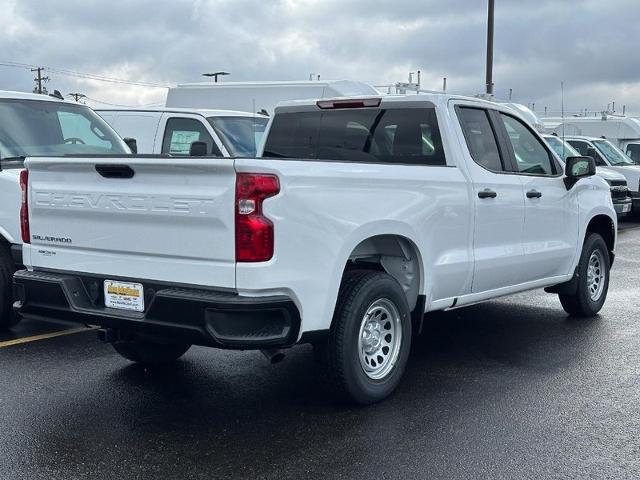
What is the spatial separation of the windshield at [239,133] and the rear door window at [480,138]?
4400 millimetres

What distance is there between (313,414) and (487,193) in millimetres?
2185

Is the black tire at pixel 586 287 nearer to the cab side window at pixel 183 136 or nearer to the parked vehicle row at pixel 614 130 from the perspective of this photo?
the cab side window at pixel 183 136

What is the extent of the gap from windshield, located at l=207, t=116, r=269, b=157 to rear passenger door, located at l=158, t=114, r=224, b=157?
5.3 inches

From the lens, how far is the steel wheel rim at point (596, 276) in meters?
8.10

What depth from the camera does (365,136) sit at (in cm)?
639

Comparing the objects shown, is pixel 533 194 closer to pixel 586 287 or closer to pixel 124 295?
pixel 586 287

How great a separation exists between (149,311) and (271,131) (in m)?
2.68

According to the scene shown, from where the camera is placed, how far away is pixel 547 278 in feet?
23.9

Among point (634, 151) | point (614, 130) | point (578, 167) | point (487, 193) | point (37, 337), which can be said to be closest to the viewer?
point (487, 193)

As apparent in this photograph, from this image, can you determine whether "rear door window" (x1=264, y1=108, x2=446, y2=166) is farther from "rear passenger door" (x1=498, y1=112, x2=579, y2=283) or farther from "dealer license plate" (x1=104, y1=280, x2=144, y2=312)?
"dealer license plate" (x1=104, y1=280, x2=144, y2=312)

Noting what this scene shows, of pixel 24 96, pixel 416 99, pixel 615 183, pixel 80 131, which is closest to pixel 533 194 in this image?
pixel 416 99

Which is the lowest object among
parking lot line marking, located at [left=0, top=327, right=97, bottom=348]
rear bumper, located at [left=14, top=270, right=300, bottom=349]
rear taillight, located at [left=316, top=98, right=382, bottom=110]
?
parking lot line marking, located at [left=0, top=327, right=97, bottom=348]

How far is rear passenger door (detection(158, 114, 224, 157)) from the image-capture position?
416 inches

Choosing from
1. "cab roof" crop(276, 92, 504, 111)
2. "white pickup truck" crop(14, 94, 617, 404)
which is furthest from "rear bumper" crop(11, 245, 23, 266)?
"cab roof" crop(276, 92, 504, 111)
